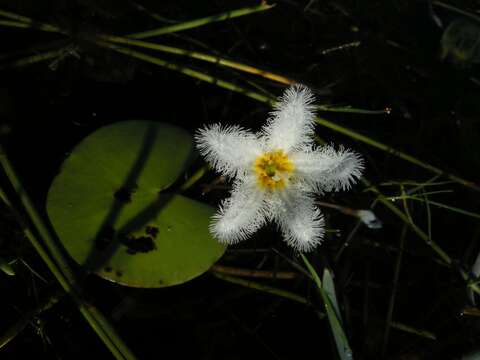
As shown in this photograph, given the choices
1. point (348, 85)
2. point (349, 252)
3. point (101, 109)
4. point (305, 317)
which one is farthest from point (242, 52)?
point (305, 317)

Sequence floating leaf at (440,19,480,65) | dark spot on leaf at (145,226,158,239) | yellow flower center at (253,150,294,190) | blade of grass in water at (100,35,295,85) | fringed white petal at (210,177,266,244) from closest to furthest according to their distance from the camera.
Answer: fringed white petal at (210,177,266,244)
dark spot on leaf at (145,226,158,239)
yellow flower center at (253,150,294,190)
blade of grass in water at (100,35,295,85)
floating leaf at (440,19,480,65)

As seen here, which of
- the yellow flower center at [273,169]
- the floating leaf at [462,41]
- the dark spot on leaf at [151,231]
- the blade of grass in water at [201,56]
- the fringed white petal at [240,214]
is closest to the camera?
Answer: the fringed white petal at [240,214]

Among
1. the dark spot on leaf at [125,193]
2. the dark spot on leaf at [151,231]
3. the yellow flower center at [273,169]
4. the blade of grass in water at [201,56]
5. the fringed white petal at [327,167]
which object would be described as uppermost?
the blade of grass in water at [201,56]

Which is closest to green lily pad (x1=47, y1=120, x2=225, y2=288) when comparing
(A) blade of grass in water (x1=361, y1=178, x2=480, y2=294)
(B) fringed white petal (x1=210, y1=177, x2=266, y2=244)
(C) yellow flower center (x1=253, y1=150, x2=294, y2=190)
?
(B) fringed white petal (x1=210, y1=177, x2=266, y2=244)

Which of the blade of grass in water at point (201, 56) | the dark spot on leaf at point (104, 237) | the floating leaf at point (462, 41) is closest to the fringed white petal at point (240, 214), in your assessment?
the dark spot on leaf at point (104, 237)

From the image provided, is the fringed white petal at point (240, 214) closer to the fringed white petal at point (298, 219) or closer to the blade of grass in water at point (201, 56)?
the fringed white petal at point (298, 219)

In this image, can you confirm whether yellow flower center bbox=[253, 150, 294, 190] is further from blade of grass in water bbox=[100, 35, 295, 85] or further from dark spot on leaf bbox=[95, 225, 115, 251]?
dark spot on leaf bbox=[95, 225, 115, 251]

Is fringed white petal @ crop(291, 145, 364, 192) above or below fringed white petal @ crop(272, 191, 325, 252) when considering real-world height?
above

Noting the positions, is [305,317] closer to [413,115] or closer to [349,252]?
[349,252]
